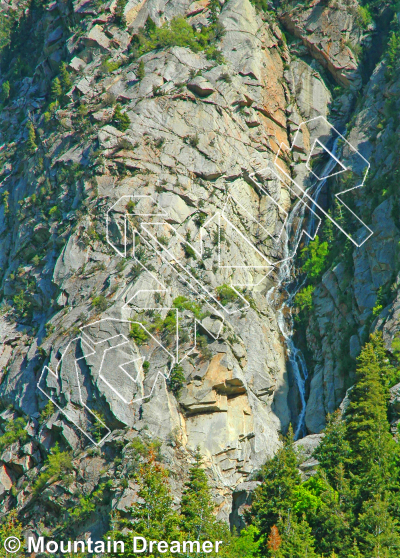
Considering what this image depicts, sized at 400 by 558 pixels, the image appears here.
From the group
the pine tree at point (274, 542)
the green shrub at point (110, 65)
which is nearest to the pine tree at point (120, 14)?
the green shrub at point (110, 65)

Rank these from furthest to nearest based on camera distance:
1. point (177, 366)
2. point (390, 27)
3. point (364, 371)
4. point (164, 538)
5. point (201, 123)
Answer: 1. point (390, 27)
2. point (201, 123)
3. point (177, 366)
4. point (364, 371)
5. point (164, 538)

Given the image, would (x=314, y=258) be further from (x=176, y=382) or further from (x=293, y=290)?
(x=176, y=382)

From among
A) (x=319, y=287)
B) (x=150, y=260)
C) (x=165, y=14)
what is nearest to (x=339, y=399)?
(x=319, y=287)

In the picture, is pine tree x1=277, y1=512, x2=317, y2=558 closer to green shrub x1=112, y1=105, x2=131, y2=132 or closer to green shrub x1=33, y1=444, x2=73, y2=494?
green shrub x1=33, y1=444, x2=73, y2=494

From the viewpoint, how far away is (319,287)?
61.3m

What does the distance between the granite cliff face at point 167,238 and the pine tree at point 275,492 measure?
4.38m

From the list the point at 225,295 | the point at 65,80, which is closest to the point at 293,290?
the point at 225,295

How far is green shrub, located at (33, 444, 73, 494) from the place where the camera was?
49625 mm

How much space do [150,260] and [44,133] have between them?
68.5 feet

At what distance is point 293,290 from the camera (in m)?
63.8

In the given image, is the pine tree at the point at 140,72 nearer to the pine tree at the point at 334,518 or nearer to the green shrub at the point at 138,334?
the green shrub at the point at 138,334

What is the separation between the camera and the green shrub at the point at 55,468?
49625 millimetres

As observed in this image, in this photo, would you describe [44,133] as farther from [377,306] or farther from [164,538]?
[164,538]

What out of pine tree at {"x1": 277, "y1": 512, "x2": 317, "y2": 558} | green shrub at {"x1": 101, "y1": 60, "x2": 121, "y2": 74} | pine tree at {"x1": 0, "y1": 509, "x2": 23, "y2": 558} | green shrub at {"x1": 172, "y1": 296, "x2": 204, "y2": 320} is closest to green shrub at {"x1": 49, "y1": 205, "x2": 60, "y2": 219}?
green shrub at {"x1": 172, "y1": 296, "x2": 204, "y2": 320}
